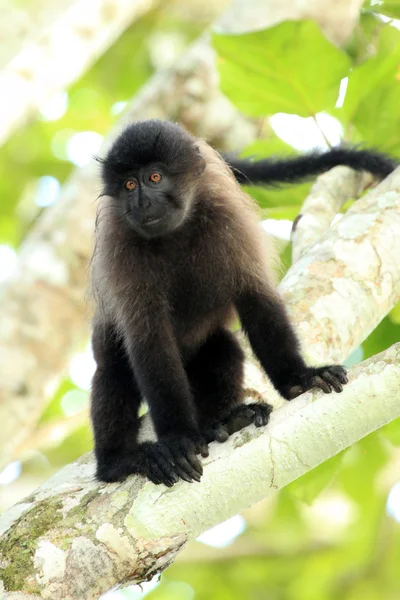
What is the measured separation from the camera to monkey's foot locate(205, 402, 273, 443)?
290 cm

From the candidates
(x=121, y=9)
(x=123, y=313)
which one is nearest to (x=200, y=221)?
(x=123, y=313)

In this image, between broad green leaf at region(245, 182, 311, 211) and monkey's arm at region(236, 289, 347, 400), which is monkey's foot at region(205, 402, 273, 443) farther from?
broad green leaf at region(245, 182, 311, 211)

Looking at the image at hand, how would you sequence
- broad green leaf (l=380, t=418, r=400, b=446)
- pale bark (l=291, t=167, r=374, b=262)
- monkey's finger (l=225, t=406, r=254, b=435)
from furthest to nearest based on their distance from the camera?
broad green leaf (l=380, t=418, r=400, b=446)
pale bark (l=291, t=167, r=374, b=262)
monkey's finger (l=225, t=406, r=254, b=435)

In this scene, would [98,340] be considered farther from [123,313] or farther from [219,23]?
[219,23]

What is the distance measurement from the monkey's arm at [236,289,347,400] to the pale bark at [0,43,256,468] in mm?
1007

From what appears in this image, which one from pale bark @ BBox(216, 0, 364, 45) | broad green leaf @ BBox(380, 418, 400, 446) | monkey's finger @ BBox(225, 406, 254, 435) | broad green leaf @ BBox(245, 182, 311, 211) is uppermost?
pale bark @ BBox(216, 0, 364, 45)

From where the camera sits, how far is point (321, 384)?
2.77 m

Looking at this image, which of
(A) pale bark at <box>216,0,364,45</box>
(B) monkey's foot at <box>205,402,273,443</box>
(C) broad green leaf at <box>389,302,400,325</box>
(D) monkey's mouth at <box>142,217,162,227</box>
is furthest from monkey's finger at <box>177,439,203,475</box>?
(A) pale bark at <box>216,0,364,45</box>

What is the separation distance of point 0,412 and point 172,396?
5.62ft

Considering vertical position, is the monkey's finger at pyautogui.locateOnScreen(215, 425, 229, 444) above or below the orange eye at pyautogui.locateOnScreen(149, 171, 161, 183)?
below

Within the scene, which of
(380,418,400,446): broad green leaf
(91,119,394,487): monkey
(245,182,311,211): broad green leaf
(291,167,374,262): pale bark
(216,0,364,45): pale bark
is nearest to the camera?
(91,119,394,487): monkey

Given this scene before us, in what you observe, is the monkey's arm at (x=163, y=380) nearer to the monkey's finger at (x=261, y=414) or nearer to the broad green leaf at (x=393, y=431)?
the monkey's finger at (x=261, y=414)

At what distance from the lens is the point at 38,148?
9102 mm

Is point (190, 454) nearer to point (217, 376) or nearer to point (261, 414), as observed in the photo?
point (261, 414)
